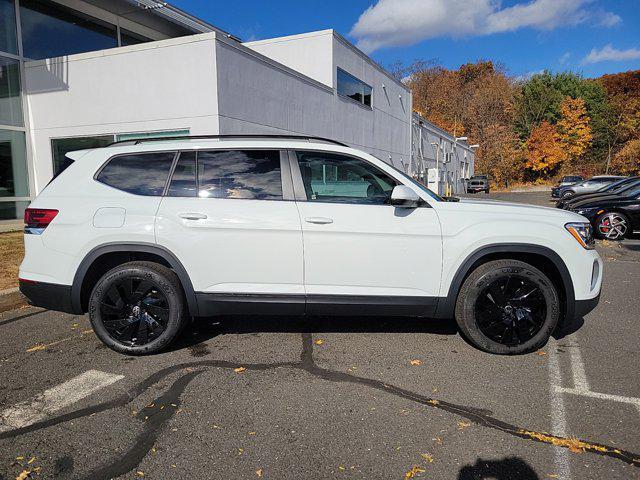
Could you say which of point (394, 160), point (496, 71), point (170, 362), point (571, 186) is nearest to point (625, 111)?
point (496, 71)

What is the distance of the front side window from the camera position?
3869mm

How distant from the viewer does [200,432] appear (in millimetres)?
2770

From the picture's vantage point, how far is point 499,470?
7.86 feet

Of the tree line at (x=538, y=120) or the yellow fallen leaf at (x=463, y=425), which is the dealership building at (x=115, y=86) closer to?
the yellow fallen leaf at (x=463, y=425)

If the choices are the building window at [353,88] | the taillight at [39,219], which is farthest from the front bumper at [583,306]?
the building window at [353,88]

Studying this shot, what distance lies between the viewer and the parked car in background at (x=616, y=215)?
10906mm

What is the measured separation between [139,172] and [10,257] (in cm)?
529

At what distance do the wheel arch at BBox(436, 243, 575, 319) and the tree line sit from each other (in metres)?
58.5

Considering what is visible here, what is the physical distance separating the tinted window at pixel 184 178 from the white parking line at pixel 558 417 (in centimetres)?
319

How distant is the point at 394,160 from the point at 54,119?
18.3 m

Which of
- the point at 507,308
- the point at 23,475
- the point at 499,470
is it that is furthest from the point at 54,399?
the point at 507,308

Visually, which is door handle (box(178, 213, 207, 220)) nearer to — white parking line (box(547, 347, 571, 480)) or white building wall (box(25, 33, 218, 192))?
white parking line (box(547, 347, 571, 480))

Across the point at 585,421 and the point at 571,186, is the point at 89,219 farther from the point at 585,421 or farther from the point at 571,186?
the point at 571,186

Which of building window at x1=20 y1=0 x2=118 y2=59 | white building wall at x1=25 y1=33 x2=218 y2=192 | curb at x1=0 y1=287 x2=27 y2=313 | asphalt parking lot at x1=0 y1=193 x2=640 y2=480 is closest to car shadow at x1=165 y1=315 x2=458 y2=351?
asphalt parking lot at x1=0 y1=193 x2=640 y2=480
